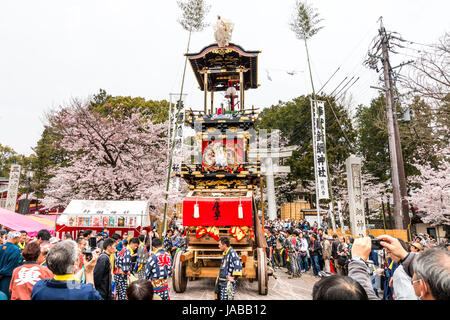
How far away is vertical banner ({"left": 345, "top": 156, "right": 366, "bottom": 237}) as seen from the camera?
40.4 ft

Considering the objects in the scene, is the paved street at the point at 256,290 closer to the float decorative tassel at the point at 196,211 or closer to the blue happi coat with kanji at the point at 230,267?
the float decorative tassel at the point at 196,211

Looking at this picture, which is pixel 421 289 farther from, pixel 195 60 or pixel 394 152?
pixel 394 152

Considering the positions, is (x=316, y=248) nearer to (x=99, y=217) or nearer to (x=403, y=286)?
(x=403, y=286)

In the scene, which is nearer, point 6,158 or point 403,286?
point 403,286

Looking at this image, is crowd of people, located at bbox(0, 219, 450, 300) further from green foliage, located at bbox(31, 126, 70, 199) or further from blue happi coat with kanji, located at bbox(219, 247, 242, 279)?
green foliage, located at bbox(31, 126, 70, 199)

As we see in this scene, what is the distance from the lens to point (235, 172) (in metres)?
10.2

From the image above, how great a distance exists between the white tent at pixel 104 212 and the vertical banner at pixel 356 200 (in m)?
10.8

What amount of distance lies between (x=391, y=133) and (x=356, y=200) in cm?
450

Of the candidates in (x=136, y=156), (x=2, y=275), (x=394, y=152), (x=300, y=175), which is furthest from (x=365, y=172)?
(x=2, y=275)

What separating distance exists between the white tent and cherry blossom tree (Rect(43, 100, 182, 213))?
2.06 metres

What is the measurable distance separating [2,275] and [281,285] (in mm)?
8471

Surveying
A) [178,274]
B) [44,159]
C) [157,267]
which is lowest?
[178,274]

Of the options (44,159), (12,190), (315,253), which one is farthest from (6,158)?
(315,253)

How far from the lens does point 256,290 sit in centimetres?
896
